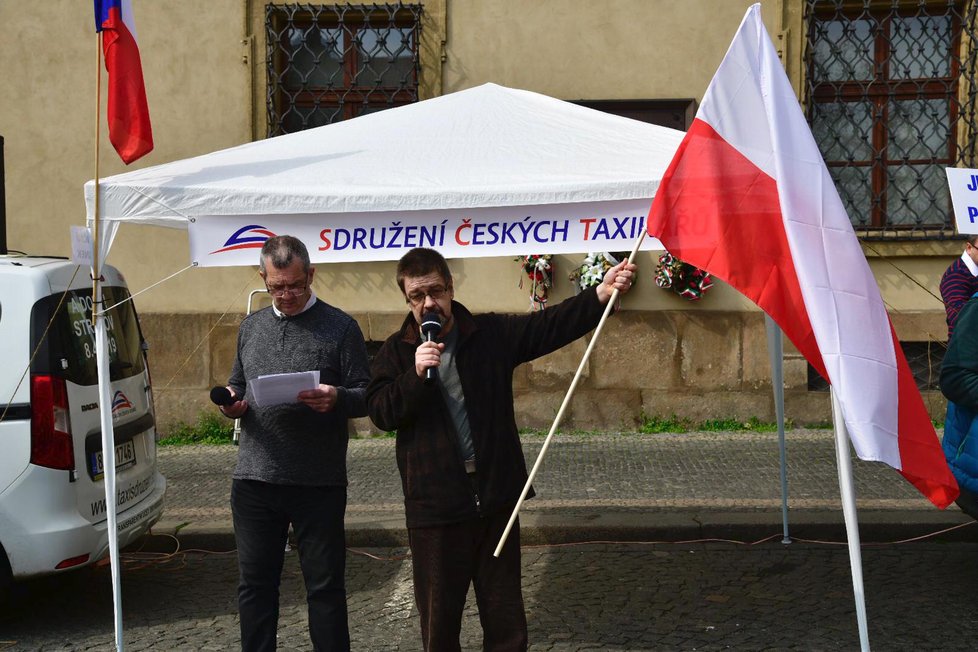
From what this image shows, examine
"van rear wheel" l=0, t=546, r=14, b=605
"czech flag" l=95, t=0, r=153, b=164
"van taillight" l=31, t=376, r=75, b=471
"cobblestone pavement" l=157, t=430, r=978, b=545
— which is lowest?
"cobblestone pavement" l=157, t=430, r=978, b=545

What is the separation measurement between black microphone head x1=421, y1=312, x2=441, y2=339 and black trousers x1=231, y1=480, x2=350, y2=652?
875 millimetres

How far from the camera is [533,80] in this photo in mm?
10953

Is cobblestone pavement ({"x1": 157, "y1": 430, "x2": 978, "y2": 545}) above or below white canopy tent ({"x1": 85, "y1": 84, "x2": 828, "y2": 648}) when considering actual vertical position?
below

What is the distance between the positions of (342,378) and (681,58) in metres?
7.44

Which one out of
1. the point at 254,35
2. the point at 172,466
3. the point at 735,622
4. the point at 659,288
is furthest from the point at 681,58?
the point at 735,622

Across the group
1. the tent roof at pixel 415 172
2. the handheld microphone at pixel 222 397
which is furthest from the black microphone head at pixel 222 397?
the tent roof at pixel 415 172

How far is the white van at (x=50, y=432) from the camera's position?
514 cm

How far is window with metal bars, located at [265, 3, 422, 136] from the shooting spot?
11141 mm

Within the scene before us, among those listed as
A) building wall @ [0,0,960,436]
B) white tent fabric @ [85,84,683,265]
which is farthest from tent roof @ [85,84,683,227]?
building wall @ [0,0,960,436]

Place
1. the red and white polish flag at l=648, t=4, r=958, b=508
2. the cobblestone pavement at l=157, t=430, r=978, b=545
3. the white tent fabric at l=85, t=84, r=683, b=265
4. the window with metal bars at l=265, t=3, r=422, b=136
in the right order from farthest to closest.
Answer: the window with metal bars at l=265, t=3, r=422, b=136
the cobblestone pavement at l=157, t=430, r=978, b=545
the white tent fabric at l=85, t=84, r=683, b=265
the red and white polish flag at l=648, t=4, r=958, b=508

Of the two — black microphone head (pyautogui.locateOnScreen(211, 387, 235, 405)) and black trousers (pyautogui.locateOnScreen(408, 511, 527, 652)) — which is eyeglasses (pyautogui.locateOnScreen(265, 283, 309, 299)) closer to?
black microphone head (pyautogui.locateOnScreen(211, 387, 235, 405))

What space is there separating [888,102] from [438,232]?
7370mm

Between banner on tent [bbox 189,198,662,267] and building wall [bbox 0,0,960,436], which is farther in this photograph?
building wall [bbox 0,0,960,436]

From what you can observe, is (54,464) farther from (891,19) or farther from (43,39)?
(891,19)
